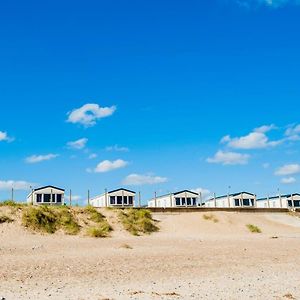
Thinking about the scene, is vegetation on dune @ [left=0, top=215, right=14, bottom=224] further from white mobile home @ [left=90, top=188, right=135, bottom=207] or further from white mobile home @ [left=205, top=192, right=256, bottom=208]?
white mobile home @ [left=205, top=192, right=256, bottom=208]

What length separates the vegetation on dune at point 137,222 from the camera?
34125 millimetres

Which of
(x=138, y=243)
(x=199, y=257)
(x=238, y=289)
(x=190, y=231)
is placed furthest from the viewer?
(x=190, y=231)

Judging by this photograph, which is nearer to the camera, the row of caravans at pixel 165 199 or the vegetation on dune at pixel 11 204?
the vegetation on dune at pixel 11 204

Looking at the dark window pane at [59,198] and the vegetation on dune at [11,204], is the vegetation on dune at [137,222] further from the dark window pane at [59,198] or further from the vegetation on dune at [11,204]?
the dark window pane at [59,198]

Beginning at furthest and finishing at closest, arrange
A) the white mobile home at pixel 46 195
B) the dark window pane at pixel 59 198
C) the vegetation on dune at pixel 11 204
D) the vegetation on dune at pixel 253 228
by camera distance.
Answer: the dark window pane at pixel 59 198, the white mobile home at pixel 46 195, the vegetation on dune at pixel 253 228, the vegetation on dune at pixel 11 204

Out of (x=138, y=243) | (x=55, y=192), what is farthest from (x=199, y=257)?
(x=55, y=192)

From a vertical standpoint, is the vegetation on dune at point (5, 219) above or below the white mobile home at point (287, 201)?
below

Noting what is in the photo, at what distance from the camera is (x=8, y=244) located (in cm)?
2570

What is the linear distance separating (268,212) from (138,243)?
89.4 ft

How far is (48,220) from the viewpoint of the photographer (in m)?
31.9

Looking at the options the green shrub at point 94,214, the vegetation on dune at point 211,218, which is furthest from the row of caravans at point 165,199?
the green shrub at point 94,214

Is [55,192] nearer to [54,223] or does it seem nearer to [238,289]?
[54,223]

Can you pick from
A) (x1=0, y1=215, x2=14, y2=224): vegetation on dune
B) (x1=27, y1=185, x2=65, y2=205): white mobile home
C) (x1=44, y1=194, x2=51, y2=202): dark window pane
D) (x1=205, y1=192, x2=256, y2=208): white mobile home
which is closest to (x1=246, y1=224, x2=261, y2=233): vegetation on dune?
(x1=0, y1=215, x2=14, y2=224): vegetation on dune

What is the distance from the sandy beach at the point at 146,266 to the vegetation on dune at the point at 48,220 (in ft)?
3.20
